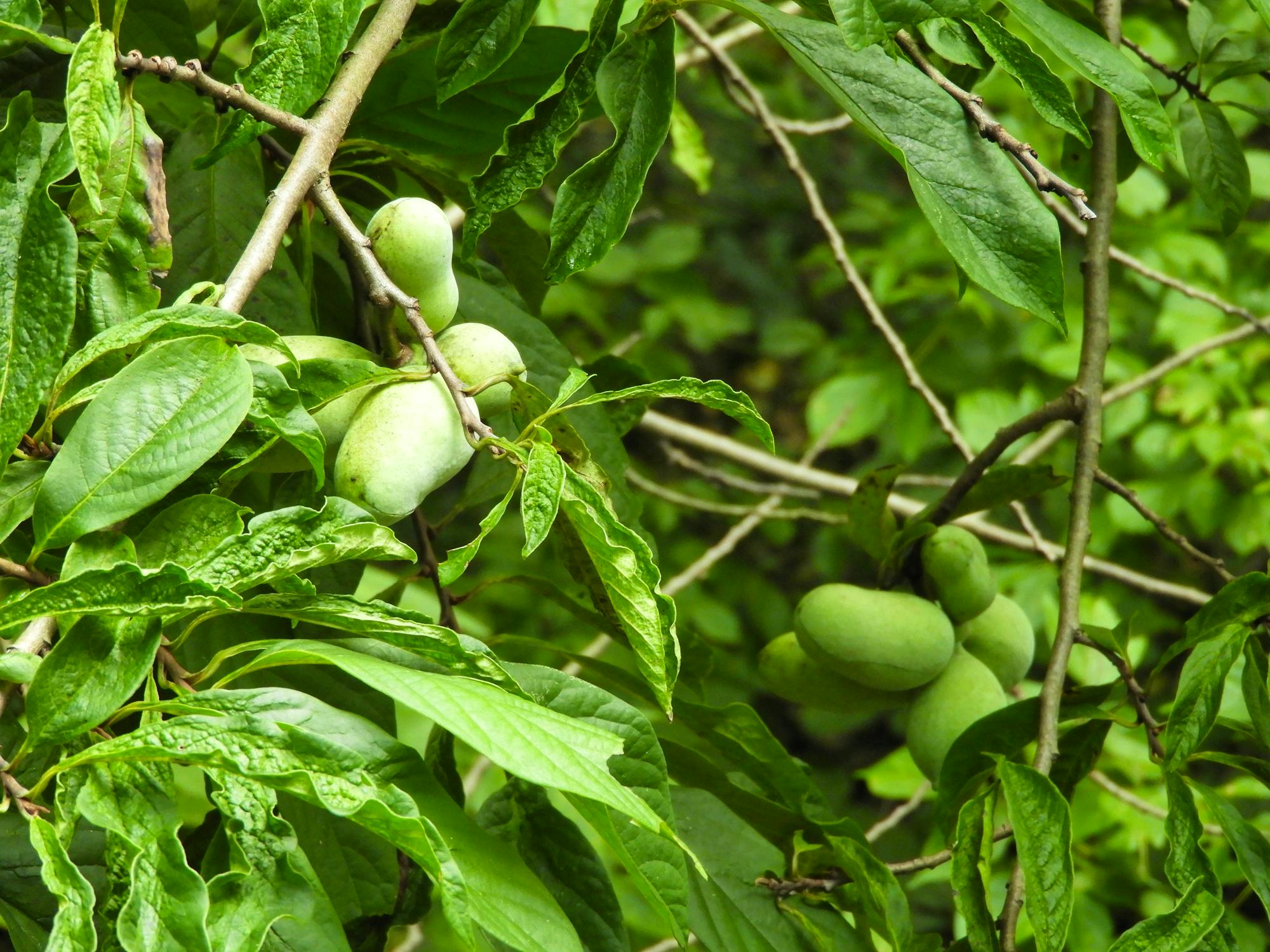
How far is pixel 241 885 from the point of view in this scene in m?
0.46

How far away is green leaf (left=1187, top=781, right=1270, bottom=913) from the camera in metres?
0.72

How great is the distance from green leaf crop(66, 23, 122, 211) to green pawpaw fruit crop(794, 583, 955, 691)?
24.5 inches

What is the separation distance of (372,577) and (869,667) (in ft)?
2.59

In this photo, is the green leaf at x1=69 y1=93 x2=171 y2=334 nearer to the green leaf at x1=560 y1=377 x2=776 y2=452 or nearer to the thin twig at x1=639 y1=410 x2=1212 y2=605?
the green leaf at x1=560 y1=377 x2=776 y2=452

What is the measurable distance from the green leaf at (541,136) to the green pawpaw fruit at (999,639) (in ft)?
1.95

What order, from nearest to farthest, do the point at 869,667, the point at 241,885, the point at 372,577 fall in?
1. the point at 241,885
2. the point at 869,667
3. the point at 372,577

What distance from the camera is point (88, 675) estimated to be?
0.47 meters

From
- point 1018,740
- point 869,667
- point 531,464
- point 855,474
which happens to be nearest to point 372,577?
point 869,667

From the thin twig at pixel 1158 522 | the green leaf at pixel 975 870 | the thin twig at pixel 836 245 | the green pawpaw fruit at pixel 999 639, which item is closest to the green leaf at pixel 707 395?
the green leaf at pixel 975 870

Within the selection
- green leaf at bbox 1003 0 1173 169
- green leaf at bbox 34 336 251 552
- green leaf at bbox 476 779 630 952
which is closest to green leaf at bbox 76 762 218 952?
green leaf at bbox 34 336 251 552

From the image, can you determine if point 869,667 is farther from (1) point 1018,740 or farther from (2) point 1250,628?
(2) point 1250,628

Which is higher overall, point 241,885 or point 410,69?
point 410,69

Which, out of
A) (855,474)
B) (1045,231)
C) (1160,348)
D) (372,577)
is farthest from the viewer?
(855,474)

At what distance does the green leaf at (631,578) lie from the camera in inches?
21.5
